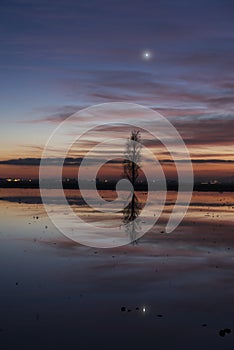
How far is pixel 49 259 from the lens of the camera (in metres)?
19.6

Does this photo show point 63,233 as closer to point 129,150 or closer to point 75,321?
point 75,321

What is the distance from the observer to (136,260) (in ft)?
64.1

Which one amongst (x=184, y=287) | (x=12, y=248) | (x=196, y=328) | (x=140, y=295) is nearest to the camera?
(x=196, y=328)

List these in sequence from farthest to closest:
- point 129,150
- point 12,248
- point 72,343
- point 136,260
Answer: point 129,150 → point 12,248 → point 136,260 → point 72,343

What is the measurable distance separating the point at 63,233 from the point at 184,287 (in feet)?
45.4

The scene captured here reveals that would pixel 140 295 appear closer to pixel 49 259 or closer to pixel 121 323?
pixel 121 323

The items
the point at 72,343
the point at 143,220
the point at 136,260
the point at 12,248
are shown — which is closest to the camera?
the point at 72,343

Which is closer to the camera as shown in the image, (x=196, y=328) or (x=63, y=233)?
(x=196, y=328)

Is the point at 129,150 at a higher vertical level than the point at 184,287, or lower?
higher

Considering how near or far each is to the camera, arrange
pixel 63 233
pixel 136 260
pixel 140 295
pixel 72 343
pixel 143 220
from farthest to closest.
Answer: pixel 143 220 → pixel 63 233 → pixel 136 260 → pixel 140 295 → pixel 72 343

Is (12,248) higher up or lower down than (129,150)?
lower down

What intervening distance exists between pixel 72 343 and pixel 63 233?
17.6 m

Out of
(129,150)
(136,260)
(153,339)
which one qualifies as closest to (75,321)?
(153,339)

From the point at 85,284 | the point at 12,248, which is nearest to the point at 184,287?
the point at 85,284
